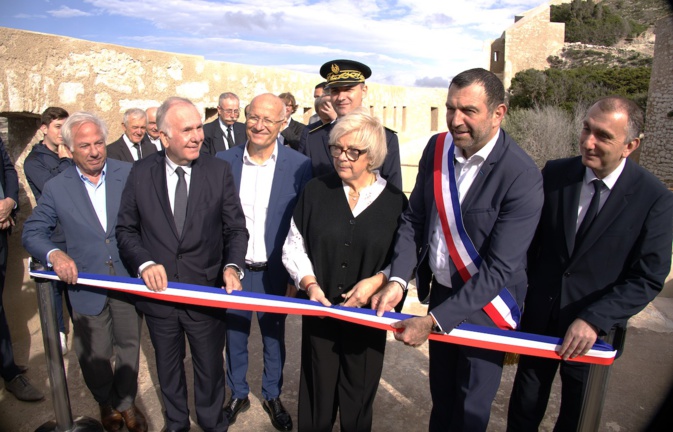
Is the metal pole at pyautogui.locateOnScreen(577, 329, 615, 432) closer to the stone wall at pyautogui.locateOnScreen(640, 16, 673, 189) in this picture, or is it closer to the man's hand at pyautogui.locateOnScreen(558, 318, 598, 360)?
the man's hand at pyautogui.locateOnScreen(558, 318, 598, 360)

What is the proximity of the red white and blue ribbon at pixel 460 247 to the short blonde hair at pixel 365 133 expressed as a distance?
344 mm

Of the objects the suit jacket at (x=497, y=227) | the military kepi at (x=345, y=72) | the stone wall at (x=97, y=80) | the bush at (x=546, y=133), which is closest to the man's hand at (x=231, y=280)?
the suit jacket at (x=497, y=227)

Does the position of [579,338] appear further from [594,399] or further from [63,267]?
[63,267]

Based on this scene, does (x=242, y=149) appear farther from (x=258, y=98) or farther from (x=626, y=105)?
(x=626, y=105)

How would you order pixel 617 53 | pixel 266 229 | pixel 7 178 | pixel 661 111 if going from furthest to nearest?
pixel 617 53, pixel 661 111, pixel 7 178, pixel 266 229

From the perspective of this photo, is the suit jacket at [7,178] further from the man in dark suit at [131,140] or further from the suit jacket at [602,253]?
the suit jacket at [602,253]

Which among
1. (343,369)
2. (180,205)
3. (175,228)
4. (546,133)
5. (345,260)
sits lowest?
Answer: (343,369)

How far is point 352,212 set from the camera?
8.23 ft

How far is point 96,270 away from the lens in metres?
2.89

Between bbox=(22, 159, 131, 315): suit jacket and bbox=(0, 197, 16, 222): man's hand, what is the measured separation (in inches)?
28.6

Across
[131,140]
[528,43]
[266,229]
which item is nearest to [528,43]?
[528,43]

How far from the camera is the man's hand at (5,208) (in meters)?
3.37

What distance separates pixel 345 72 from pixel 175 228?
5.38 feet

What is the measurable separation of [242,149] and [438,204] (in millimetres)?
1518
